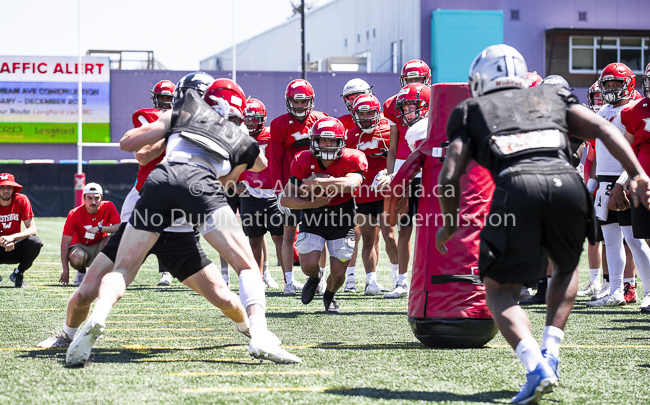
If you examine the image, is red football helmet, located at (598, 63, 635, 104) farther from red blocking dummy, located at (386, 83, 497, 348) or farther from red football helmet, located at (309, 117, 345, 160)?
red blocking dummy, located at (386, 83, 497, 348)

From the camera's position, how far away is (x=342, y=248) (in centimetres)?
629

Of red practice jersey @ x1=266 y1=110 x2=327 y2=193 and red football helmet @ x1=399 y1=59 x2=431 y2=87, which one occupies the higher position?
red football helmet @ x1=399 y1=59 x2=431 y2=87

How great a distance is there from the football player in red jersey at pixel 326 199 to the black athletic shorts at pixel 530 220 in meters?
2.86

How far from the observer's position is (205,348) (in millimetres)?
4602

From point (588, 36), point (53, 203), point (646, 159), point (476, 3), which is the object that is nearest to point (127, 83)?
point (53, 203)

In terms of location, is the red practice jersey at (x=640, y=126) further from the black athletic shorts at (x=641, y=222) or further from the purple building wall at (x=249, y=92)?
the purple building wall at (x=249, y=92)

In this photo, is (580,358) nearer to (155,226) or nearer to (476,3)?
(155,226)

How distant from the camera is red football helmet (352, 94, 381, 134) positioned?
7236 mm

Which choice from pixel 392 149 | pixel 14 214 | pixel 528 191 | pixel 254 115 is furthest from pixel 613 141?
pixel 14 214

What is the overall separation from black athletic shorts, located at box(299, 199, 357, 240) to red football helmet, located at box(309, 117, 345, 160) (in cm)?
47

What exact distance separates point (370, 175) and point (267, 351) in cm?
399

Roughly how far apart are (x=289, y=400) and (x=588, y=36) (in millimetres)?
30729

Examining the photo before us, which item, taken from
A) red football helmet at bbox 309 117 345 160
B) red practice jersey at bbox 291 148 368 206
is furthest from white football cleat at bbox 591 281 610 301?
red football helmet at bbox 309 117 345 160

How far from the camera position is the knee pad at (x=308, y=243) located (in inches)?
247
